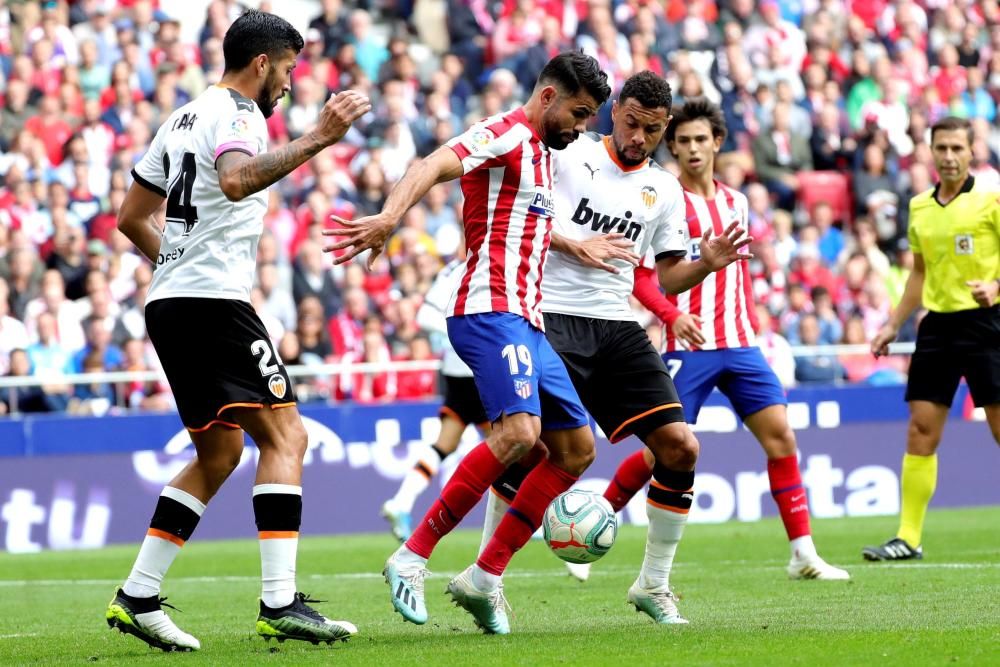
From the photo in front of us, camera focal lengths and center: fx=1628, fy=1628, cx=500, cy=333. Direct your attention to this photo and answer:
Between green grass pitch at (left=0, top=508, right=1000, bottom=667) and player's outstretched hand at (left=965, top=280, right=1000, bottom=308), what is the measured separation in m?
1.63

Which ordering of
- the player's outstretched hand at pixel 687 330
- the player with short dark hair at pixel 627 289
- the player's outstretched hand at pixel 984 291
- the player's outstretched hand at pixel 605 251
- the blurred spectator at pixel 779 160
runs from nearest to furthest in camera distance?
the player with short dark hair at pixel 627 289
the player's outstretched hand at pixel 605 251
the player's outstretched hand at pixel 687 330
the player's outstretched hand at pixel 984 291
the blurred spectator at pixel 779 160

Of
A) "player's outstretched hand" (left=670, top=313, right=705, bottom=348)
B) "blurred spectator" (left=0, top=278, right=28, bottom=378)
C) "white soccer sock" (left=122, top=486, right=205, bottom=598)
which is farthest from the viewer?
"blurred spectator" (left=0, top=278, right=28, bottom=378)

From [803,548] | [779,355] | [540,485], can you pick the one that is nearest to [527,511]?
[540,485]

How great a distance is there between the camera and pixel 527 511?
287 inches

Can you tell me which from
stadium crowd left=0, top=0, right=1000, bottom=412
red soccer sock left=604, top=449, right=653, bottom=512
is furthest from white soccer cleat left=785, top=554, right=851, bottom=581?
stadium crowd left=0, top=0, right=1000, bottom=412

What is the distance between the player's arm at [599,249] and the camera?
768cm

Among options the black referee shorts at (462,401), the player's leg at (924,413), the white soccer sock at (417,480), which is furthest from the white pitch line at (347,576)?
the black referee shorts at (462,401)

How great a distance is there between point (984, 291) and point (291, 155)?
18.4 ft

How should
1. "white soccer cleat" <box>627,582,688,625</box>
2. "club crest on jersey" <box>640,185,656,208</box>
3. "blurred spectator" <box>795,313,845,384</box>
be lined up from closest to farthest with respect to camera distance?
"white soccer cleat" <box>627,582,688,625</box> → "club crest on jersey" <box>640,185,656,208</box> → "blurred spectator" <box>795,313,845,384</box>

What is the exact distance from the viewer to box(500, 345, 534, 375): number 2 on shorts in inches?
275

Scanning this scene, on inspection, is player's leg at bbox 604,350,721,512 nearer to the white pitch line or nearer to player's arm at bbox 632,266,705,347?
player's arm at bbox 632,266,705,347

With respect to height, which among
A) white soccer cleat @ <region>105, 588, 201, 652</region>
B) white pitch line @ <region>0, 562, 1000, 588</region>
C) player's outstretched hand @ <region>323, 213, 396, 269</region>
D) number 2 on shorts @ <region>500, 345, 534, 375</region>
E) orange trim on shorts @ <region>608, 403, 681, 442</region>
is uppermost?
player's outstretched hand @ <region>323, 213, 396, 269</region>

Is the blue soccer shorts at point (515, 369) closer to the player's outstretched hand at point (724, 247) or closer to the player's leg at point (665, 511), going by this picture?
the player's leg at point (665, 511)

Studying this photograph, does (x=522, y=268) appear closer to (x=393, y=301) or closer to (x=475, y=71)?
(x=393, y=301)
